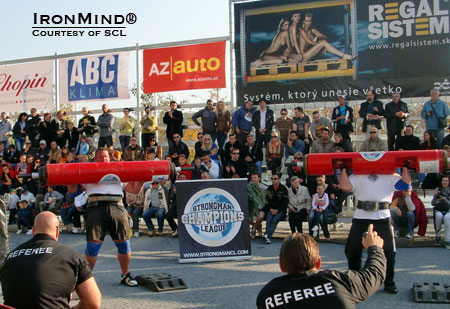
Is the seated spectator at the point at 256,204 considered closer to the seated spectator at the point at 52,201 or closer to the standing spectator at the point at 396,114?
the standing spectator at the point at 396,114


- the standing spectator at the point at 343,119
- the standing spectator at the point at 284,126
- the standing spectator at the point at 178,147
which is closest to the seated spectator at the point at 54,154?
the standing spectator at the point at 178,147

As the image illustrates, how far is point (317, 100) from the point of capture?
13336 mm

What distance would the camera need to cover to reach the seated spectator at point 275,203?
33.4ft

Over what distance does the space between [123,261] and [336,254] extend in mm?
3629

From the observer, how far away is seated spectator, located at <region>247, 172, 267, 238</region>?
10.3 meters

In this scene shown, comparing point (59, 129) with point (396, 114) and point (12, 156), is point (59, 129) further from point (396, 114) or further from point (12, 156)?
point (396, 114)

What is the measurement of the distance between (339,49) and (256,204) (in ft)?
16.3

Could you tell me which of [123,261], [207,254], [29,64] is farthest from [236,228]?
[29,64]

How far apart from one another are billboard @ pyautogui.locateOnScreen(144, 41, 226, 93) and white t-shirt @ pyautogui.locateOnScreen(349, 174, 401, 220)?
7.86 meters

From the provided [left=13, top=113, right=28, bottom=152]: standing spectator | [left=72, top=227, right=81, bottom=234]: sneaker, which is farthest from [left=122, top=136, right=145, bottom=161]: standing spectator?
[left=13, top=113, right=28, bottom=152]: standing spectator

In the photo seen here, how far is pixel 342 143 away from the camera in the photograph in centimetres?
1159

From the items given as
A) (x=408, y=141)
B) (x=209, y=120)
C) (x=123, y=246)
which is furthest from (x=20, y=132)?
(x=408, y=141)

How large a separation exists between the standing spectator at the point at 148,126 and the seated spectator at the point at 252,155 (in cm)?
281

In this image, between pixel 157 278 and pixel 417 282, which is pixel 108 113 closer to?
pixel 157 278
